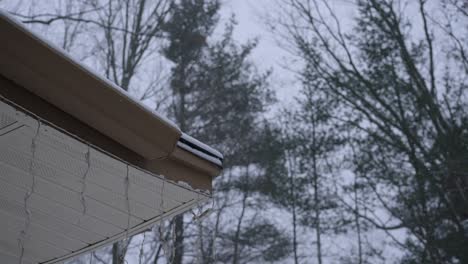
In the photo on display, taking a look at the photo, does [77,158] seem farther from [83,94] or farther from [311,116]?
[311,116]

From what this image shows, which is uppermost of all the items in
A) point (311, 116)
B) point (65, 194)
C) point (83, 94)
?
point (311, 116)

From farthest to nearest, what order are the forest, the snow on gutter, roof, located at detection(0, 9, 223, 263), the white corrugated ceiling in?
1. the forest
2. the white corrugated ceiling
3. roof, located at detection(0, 9, 223, 263)
4. the snow on gutter

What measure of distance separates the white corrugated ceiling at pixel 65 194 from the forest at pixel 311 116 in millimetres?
5431

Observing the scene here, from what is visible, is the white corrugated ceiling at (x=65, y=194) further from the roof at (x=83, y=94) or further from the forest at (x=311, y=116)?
the forest at (x=311, y=116)

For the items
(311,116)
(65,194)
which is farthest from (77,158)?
(311,116)

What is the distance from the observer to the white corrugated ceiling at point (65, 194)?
229 cm

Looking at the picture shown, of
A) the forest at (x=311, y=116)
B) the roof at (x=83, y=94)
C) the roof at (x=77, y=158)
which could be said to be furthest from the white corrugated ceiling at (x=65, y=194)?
the forest at (x=311, y=116)

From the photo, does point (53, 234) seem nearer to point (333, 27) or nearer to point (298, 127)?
point (333, 27)

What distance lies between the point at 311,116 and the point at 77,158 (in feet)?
38.6

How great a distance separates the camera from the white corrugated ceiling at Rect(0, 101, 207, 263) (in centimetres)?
229

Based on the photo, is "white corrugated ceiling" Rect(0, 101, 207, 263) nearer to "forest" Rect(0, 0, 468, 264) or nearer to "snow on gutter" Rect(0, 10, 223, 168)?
"snow on gutter" Rect(0, 10, 223, 168)

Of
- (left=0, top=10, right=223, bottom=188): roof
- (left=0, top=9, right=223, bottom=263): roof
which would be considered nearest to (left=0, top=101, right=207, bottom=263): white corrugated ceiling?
(left=0, top=9, right=223, bottom=263): roof

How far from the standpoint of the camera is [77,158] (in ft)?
7.84

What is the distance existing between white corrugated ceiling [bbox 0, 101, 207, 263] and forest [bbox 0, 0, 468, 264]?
5.43 metres
